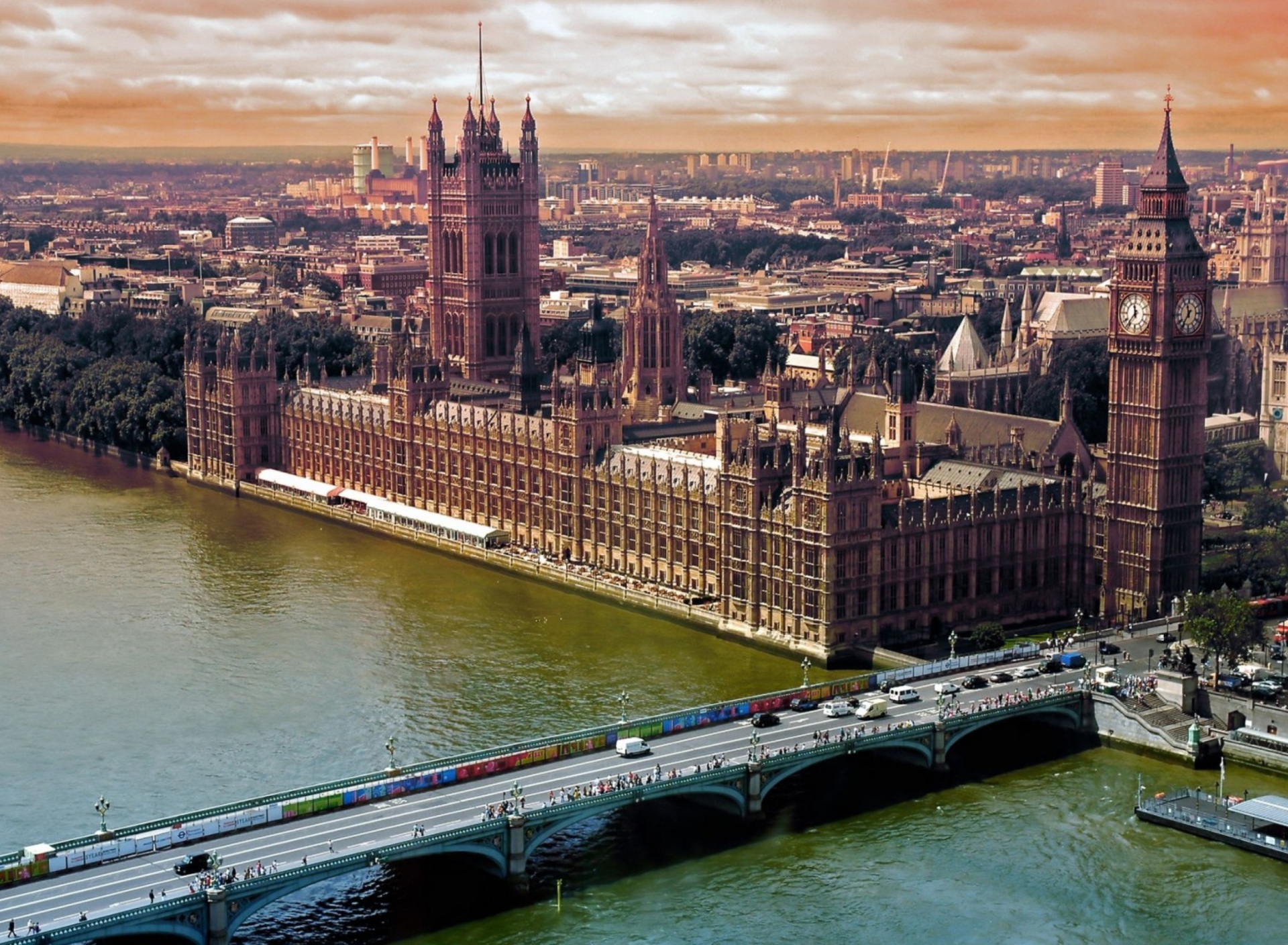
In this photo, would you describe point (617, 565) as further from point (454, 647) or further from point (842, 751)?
point (842, 751)

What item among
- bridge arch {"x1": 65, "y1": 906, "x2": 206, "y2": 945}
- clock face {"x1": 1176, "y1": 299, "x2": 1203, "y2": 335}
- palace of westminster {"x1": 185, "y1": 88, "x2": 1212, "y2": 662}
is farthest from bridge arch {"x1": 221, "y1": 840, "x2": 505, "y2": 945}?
clock face {"x1": 1176, "y1": 299, "x2": 1203, "y2": 335}

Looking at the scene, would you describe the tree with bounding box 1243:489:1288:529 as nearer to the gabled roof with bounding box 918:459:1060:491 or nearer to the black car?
the gabled roof with bounding box 918:459:1060:491

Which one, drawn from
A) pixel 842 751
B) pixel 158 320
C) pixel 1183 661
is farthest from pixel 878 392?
pixel 158 320

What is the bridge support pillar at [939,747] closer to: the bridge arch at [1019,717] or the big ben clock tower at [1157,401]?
the bridge arch at [1019,717]

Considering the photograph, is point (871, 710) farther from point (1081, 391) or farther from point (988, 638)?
point (1081, 391)

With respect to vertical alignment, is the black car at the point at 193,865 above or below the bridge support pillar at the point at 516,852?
above

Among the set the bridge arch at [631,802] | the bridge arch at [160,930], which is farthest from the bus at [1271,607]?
the bridge arch at [160,930]

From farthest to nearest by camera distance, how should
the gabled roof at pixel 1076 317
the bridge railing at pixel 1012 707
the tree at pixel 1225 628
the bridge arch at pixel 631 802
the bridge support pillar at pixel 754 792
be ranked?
the gabled roof at pixel 1076 317 < the tree at pixel 1225 628 < the bridge railing at pixel 1012 707 < the bridge support pillar at pixel 754 792 < the bridge arch at pixel 631 802
